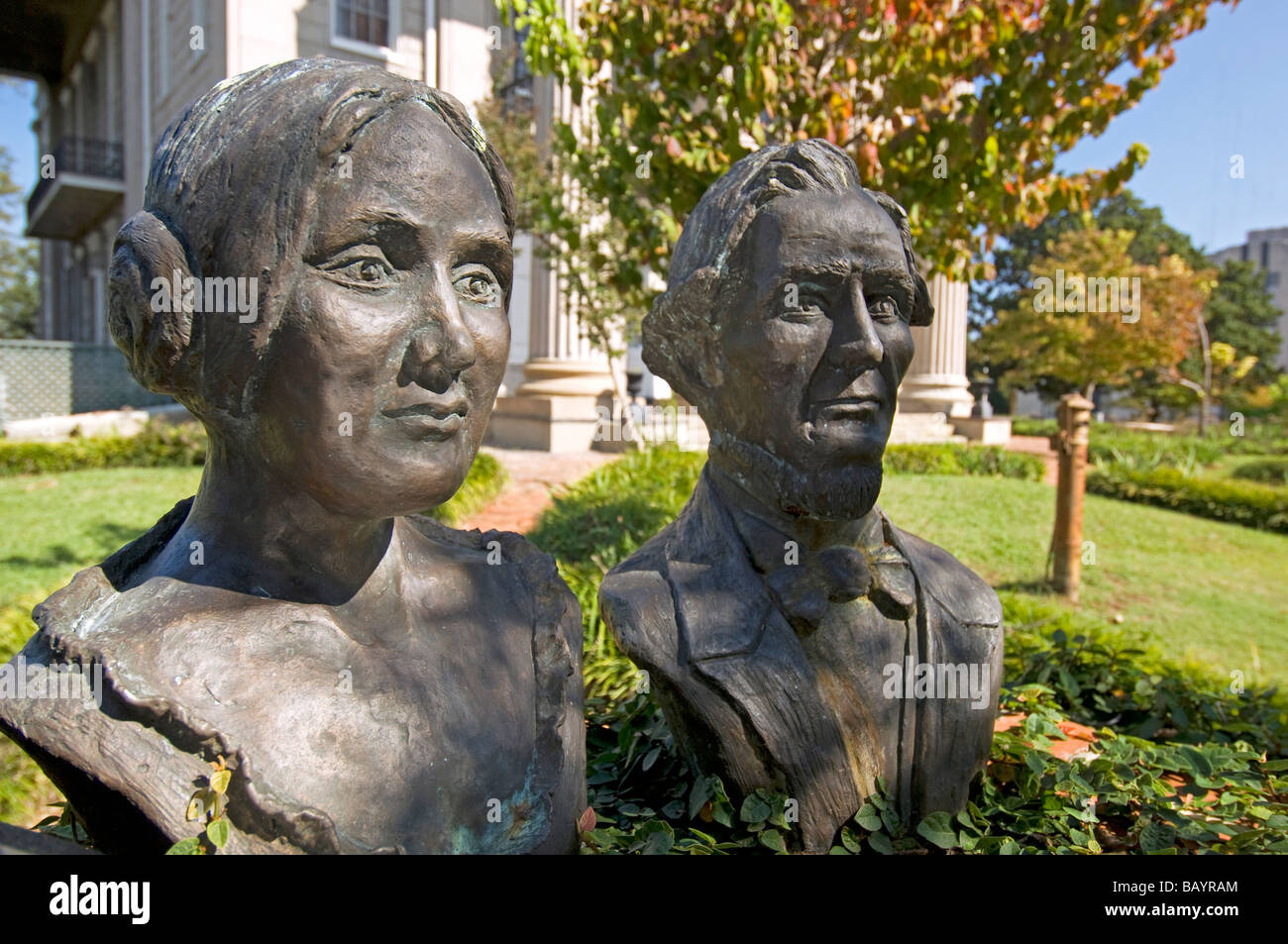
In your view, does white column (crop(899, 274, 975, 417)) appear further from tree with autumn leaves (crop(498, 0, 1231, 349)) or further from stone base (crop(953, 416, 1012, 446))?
tree with autumn leaves (crop(498, 0, 1231, 349))

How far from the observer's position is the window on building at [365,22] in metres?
13.9

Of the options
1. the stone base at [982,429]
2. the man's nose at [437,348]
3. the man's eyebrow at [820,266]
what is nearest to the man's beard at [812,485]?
the man's eyebrow at [820,266]

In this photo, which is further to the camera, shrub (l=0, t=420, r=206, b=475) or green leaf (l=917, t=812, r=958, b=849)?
shrub (l=0, t=420, r=206, b=475)

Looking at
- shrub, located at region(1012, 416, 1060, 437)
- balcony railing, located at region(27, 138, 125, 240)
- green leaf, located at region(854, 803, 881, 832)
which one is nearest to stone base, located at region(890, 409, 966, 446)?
shrub, located at region(1012, 416, 1060, 437)

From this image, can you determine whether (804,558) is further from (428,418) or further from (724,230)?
(428,418)

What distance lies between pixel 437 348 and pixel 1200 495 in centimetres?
1288

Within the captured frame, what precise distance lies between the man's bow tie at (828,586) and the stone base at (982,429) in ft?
55.4

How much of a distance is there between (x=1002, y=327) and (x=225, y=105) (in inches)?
962

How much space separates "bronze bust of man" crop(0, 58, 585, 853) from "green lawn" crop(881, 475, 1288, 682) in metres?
5.13

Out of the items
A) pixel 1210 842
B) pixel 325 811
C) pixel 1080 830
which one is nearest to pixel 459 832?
pixel 325 811

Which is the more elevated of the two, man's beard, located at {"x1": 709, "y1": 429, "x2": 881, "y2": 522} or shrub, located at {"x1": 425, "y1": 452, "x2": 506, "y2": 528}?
man's beard, located at {"x1": 709, "y1": 429, "x2": 881, "y2": 522}

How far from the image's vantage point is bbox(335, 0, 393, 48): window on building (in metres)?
13.9

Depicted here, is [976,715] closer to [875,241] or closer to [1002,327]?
[875,241]

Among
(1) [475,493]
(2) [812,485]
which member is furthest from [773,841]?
(1) [475,493]
